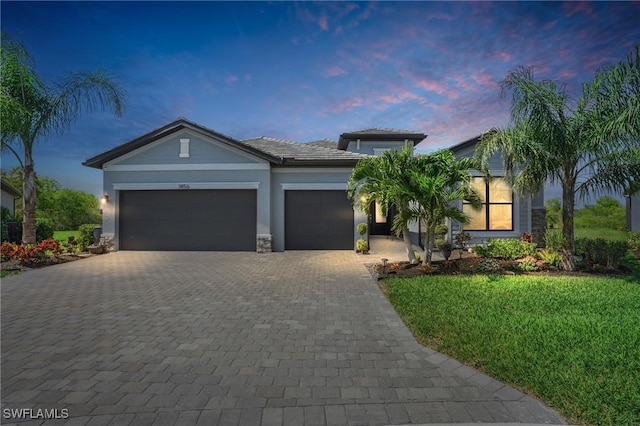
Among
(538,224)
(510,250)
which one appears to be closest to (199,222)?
(510,250)

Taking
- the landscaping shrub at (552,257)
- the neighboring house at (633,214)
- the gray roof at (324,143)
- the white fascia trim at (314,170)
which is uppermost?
the gray roof at (324,143)

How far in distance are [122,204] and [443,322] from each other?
1444 centimetres

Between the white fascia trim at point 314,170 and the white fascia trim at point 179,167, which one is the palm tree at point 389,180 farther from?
the white fascia trim at point 179,167

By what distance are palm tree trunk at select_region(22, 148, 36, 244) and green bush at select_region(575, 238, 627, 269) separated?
18.9m

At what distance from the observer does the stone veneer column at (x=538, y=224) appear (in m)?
13.4

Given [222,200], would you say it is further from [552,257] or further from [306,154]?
[552,257]

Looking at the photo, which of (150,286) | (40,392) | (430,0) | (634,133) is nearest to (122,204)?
(150,286)

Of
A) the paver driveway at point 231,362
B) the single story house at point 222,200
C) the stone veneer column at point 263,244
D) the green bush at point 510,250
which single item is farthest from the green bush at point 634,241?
the stone veneer column at point 263,244

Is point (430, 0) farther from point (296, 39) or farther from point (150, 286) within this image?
point (150, 286)

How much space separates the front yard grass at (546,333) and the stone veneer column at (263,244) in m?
6.79

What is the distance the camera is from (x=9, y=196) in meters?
22.7

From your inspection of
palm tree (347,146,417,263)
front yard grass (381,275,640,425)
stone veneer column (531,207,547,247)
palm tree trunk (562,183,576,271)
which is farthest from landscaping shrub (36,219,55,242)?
stone veneer column (531,207,547,247)

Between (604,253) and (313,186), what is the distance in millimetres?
10308

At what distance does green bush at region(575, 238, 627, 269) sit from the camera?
9133 mm
